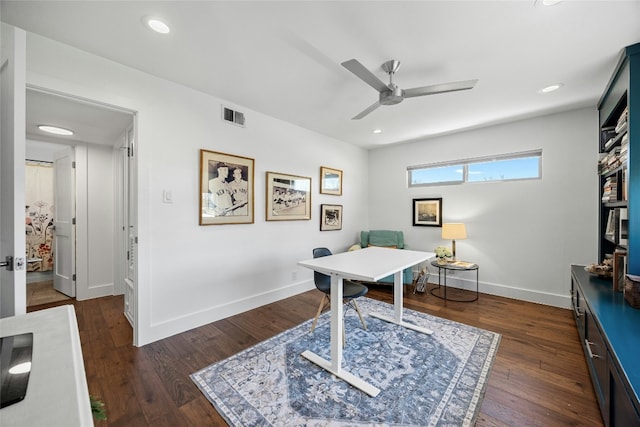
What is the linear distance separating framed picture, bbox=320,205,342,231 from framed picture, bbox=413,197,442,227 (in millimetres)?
1355

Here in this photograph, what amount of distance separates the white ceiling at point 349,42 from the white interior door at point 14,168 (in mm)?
678

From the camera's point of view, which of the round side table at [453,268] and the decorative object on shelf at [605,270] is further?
the round side table at [453,268]

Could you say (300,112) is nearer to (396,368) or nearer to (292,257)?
(292,257)

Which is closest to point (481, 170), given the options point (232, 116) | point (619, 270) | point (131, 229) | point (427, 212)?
point (427, 212)

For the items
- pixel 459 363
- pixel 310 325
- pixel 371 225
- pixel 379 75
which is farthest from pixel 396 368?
pixel 371 225

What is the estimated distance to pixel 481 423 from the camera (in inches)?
63.0

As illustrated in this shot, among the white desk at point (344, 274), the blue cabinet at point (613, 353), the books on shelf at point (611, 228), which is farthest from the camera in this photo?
the books on shelf at point (611, 228)

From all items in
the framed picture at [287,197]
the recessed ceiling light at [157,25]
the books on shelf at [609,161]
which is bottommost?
the framed picture at [287,197]

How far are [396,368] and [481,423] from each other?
636 millimetres

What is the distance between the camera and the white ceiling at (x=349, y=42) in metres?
1.66

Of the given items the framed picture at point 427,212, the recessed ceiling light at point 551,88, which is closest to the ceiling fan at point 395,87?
the recessed ceiling light at point 551,88

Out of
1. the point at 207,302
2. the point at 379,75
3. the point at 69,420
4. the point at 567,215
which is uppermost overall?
the point at 379,75

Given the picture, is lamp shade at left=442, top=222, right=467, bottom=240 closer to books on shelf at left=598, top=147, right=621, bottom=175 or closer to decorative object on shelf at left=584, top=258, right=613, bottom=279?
decorative object on shelf at left=584, top=258, right=613, bottom=279

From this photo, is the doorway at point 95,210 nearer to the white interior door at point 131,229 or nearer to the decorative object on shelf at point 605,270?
the white interior door at point 131,229
